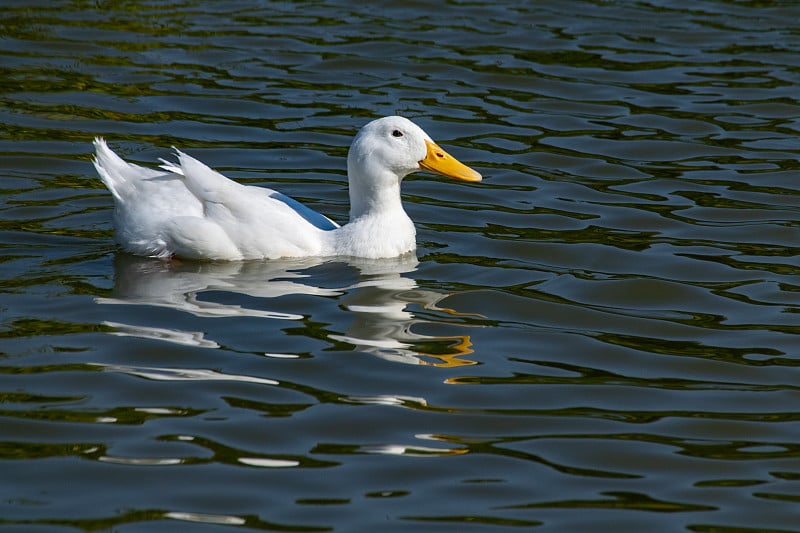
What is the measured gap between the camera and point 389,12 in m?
16.3

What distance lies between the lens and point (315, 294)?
841 centimetres

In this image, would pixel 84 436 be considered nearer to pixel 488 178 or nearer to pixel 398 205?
pixel 398 205

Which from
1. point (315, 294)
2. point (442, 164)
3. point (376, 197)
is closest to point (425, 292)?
point (315, 294)

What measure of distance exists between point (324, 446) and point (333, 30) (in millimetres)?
9971

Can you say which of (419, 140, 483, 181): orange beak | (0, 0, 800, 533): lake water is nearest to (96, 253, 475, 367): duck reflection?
(0, 0, 800, 533): lake water

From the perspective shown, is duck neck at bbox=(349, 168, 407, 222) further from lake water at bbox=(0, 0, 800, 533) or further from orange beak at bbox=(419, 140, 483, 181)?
lake water at bbox=(0, 0, 800, 533)

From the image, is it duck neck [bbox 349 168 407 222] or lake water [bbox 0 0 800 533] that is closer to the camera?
lake water [bbox 0 0 800 533]

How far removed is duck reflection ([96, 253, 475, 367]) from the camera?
7.51 metres

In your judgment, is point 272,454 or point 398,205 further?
point 398,205

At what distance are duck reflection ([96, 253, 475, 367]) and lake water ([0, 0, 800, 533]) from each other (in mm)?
29

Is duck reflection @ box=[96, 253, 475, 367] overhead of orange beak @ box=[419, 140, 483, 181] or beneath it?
beneath

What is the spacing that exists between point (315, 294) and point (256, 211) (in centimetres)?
86

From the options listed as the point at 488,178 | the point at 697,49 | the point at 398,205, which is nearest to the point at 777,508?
the point at 398,205

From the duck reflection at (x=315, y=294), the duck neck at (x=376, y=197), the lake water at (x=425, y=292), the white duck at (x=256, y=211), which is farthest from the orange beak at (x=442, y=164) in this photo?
the duck reflection at (x=315, y=294)
